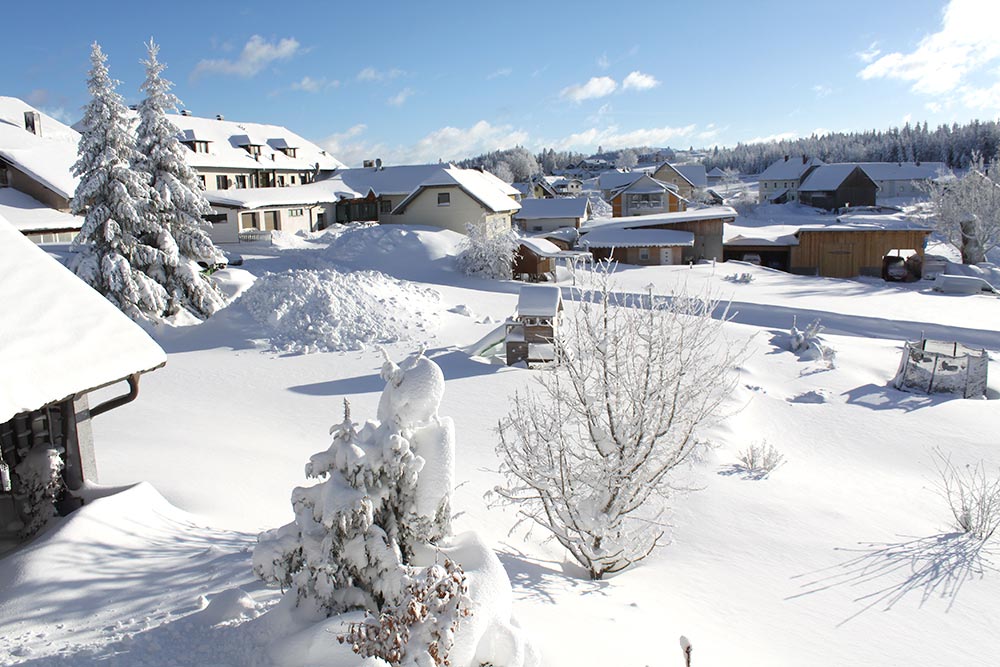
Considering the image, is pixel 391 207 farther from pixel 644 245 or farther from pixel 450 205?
pixel 644 245

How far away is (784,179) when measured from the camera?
94.8 m

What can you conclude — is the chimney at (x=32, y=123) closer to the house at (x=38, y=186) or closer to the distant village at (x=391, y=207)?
the distant village at (x=391, y=207)

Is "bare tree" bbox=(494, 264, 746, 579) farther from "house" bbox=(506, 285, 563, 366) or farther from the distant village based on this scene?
the distant village

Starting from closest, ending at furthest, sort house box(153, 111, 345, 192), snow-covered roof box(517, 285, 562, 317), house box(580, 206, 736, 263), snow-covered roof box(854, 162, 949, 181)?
snow-covered roof box(517, 285, 562, 317)
house box(580, 206, 736, 263)
house box(153, 111, 345, 192)
snow-covered roof box(854, 162, 949, 181)

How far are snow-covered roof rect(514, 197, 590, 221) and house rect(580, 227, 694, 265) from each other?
385 inches

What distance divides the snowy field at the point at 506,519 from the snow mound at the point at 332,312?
0.08m

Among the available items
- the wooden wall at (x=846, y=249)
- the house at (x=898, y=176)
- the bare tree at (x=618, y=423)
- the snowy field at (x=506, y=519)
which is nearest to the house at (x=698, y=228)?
the wooden wall at (x=846, y=249)

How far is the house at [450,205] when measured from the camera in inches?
1724

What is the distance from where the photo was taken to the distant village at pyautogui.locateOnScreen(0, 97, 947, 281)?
110 feet

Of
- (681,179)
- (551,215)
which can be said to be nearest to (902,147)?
(681,179)

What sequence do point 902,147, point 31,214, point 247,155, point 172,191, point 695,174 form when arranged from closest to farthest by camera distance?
point 172,191 → point 31,214 → point 247,155 → point 695,174 → point 902,147

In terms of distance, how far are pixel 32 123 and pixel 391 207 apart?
77.2 ft

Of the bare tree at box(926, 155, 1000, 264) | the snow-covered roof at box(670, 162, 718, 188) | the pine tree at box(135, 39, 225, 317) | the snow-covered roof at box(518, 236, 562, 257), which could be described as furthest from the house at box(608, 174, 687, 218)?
the pine tree at box(135, 39, 225, 317)

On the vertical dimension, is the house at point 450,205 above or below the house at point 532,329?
above
